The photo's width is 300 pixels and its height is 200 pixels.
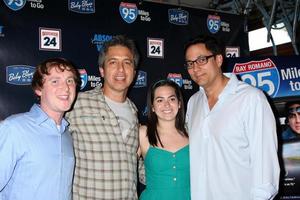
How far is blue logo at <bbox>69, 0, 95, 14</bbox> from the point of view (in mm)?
2969

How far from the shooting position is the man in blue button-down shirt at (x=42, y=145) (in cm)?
159

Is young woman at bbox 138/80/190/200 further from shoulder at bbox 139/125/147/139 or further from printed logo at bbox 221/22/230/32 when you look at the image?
printed logo at bbox 221/22/230/32

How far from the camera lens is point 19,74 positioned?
274 cm

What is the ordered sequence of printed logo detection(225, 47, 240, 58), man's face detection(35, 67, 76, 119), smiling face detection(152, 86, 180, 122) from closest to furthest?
man's face detection(35, 67, 76, 119), smiling face detection(152, 86, 180, 122), printed logo detection(225, 47, 240, 58)

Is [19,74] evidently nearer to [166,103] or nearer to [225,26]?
[166,103]

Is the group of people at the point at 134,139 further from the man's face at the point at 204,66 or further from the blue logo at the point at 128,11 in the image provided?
the blue logo at the point at 128,11

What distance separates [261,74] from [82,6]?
177 cm

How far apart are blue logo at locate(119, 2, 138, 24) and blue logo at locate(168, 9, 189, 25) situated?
15.0 inches

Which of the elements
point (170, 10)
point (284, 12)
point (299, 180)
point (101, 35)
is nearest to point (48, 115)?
point (101, 35)

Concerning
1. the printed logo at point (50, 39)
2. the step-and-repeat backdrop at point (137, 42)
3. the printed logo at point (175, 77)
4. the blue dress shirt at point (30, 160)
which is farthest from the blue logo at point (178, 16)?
the blue dress shirt at point (30, 160)

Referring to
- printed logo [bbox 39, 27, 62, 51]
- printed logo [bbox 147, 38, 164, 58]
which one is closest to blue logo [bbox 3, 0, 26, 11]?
printed logo [bbox 39, 27, 62, 51]

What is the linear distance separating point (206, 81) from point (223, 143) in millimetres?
399

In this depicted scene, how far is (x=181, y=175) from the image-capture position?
2246 millimetres

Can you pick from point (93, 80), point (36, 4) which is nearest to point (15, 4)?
point (36, 4)
